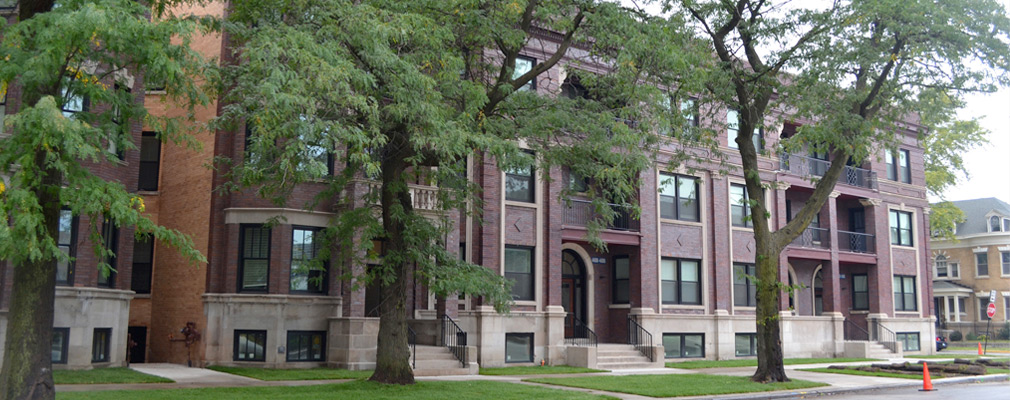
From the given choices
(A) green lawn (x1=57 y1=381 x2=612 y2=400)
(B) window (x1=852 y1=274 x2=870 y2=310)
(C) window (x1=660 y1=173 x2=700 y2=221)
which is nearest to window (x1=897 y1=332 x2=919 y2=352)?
(B) window (x1=852 y1=274 x2=870 y2=310)

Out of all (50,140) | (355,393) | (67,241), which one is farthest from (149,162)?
(50,140)

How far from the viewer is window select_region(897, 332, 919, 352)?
127 feet

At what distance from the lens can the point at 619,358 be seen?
27.5 m

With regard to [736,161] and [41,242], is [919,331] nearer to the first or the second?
[736,161]

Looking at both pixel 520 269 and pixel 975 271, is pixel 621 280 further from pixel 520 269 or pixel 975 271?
pixel 975 271

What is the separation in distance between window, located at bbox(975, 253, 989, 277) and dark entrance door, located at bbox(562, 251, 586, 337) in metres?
44.5

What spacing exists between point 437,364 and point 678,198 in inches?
515

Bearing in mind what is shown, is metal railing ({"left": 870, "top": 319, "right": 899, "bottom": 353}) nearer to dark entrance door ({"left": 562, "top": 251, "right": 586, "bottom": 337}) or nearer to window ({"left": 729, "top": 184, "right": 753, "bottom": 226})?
window ({"left": 729, "top": 184, "right": 753, "bottom": 226})

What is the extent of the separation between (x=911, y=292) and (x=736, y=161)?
12990 mm

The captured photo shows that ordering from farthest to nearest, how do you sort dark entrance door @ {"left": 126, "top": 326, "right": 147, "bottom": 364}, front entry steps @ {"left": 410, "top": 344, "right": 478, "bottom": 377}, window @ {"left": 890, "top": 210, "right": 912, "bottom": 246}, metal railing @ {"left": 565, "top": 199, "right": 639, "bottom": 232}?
window @ {"left": 890, "top": 210, "right": 912, "bottom": 246} → metal railing @ {"left": 565, "top": 199, "right": 639, "bottom": 232} → dark entrance door @ {"left": 126, "top": 326, "right": 147, "bottom": 364} → front entry steps @ {"left": 410, "top": 344, "right": 478, "bottom": 377}

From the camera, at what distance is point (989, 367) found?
27.2m

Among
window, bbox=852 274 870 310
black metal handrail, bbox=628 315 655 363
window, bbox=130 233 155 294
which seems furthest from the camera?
window, bbox=852 274 870 310

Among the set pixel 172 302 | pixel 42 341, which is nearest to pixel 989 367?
pixel 172 302

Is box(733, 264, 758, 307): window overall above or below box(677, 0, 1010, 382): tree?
below
